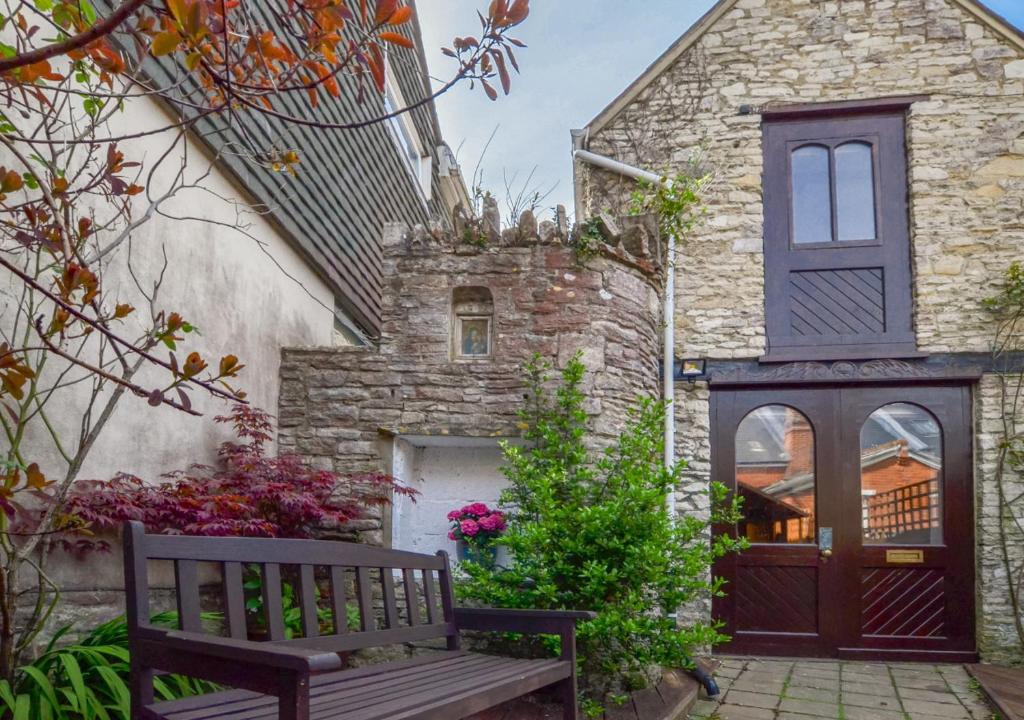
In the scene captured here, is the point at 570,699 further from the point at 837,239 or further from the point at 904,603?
the point at 837,239

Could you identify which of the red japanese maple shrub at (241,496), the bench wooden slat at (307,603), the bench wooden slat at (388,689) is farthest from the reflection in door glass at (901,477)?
the bench wooden slat at (307,603)

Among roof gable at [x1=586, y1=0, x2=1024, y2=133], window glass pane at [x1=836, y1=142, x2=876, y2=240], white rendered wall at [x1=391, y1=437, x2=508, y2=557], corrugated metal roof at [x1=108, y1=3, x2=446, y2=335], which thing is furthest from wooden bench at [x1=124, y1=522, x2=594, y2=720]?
roof gable at [x1=586, y1=0, x2=1024, y2=133]

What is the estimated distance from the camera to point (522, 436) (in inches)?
187

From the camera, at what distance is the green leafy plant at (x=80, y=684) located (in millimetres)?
2408

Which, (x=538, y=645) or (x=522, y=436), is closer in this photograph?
(x=538, y=645)

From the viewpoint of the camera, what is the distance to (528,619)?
9.86 ft

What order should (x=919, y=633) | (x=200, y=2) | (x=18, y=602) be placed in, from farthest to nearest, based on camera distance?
(x=919, y=633)
(x=18, y=602)
(x=200, y=2)

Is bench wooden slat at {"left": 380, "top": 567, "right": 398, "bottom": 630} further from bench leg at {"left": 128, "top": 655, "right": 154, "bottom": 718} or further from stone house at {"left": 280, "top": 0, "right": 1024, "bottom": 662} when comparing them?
stone house at {"left": 280, "top": 0, "right": 1024, "bottom": 662}

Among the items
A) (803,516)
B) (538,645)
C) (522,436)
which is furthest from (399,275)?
(803,516)

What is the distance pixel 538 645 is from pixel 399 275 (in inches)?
97.7

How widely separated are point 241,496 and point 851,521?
4.57 m

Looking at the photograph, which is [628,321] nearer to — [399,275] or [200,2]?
[399,275]

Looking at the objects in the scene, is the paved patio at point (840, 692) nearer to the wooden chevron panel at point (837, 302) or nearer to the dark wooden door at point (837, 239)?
the dark wooden door at point (837, 239)

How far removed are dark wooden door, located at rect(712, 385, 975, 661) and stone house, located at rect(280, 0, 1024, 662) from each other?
16mm
